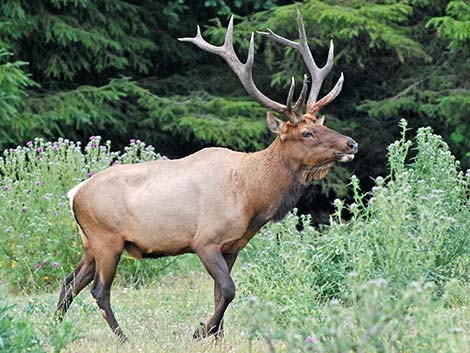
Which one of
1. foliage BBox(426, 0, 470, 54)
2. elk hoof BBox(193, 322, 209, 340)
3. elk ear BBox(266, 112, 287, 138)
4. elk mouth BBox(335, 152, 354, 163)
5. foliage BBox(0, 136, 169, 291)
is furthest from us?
foliage BBox(426, 0, 470, 54)

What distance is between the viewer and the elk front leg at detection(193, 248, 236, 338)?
21.5 feet

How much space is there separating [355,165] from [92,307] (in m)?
7.31

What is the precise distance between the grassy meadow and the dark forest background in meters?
2.72

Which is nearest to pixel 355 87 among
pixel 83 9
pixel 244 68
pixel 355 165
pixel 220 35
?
pixel 355 165

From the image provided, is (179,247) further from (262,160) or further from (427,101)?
(427,101)

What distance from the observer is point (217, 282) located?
663 cm

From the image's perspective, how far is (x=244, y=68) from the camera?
23.7ft

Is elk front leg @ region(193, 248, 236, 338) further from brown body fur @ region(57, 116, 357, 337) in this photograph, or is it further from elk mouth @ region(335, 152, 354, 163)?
elk mouth @ region(335, 152, 354, 163)

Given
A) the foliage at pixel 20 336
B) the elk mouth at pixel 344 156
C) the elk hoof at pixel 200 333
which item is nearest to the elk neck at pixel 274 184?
the elk mouth at pixel 344 156

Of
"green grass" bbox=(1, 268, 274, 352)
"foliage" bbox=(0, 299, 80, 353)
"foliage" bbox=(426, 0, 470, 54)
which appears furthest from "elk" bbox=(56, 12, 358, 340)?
"foliage" bbox=(426, 0, 470, 54)

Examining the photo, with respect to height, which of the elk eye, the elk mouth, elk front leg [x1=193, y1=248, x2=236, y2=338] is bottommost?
elk front leg [x1=193, y1=248, x2=236, y2=338]

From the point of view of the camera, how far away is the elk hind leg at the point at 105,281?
269 inches

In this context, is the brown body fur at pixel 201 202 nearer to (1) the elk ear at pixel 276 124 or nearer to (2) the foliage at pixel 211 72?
(1) the elk ear at pixel 276 124

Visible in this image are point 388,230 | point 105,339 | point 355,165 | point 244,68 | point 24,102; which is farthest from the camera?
point 355,165
